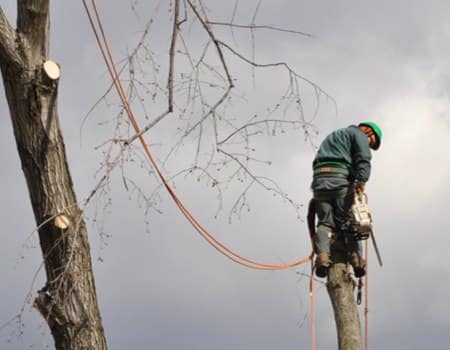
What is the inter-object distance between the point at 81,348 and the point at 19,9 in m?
1.99

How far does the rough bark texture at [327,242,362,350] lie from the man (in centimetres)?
18

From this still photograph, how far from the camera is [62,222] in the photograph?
4.96 metres

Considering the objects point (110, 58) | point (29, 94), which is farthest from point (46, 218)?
point (110, 58)

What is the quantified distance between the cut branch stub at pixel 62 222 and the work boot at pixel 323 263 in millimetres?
2304

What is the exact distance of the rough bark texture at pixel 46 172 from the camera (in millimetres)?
4953

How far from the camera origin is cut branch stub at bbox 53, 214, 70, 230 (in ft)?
16.3

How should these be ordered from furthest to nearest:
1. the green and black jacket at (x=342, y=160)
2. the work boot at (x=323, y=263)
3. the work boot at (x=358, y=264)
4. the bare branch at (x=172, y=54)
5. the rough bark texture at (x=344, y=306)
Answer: the green and black jacket at (x=342, y=160) → the work boot at (x=358, y=264) → the work boot at (x=323, y=263) → the rough bark texture at (x=344, y=306) → the bare branch at (x=172, y=54)

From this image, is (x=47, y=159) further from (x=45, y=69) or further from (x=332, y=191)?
(x=332, y=191)

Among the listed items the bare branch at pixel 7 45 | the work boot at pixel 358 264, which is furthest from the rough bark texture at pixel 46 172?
the work boot at pixel 358 264

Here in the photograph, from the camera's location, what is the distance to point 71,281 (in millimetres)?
4980

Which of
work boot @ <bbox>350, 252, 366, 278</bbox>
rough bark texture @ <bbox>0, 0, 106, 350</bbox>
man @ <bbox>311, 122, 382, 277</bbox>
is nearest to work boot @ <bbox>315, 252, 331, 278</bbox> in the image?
man @ <bbox>311, 122, 382, 277</bbox>

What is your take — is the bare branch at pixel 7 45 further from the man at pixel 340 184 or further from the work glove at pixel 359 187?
the work glove at pixel 359 187

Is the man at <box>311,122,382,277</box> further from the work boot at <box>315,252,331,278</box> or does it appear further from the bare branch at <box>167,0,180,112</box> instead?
the bare branch at <box>167,0,180,112</box>

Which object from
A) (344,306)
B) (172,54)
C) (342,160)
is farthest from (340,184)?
(172,54)
